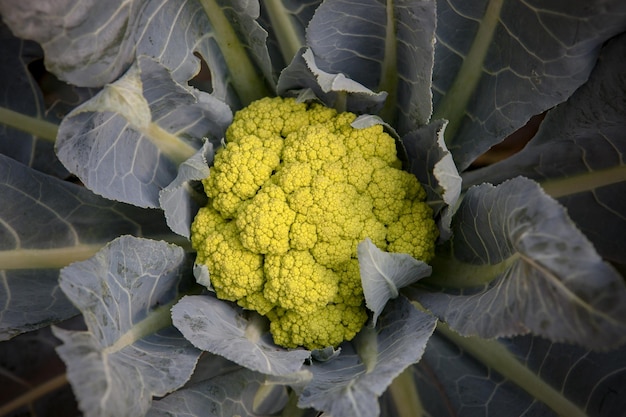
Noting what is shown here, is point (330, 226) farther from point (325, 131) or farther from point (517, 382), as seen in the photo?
point (517, 382)

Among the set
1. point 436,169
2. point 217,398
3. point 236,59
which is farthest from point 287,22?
point 217,398

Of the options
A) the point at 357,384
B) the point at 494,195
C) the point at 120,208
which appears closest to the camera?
the point at 357,384

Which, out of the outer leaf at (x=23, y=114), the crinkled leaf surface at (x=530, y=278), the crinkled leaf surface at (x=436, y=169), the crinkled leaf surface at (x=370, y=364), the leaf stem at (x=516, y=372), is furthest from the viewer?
the outer leaf at (x=23, y=114)

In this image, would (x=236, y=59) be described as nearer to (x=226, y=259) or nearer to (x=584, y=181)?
(x=226, y=259)

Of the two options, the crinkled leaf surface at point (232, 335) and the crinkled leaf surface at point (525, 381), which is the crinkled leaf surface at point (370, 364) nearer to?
the crinkled leaf surface at point (232, 335)

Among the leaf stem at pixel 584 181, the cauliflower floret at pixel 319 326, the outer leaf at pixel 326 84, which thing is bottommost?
the cauliflower floret at pixel 319 326

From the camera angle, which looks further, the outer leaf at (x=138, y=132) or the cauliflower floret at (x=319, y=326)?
the cauliflower floret at (x=319, y=326)

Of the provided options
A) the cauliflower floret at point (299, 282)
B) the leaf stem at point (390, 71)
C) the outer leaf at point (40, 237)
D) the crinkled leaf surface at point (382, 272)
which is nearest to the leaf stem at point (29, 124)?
the outer leaf at point (40, 237)

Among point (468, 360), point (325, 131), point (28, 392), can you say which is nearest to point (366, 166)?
point (325, 131)
